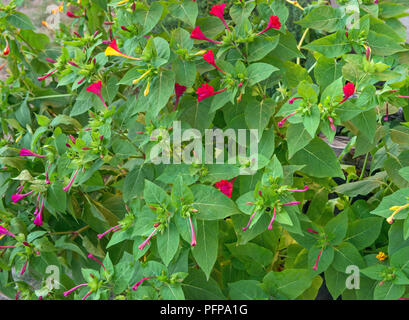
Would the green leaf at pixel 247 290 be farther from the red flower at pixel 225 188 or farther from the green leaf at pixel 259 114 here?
the green leaf at pixel 259 114

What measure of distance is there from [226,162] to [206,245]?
0.21 m

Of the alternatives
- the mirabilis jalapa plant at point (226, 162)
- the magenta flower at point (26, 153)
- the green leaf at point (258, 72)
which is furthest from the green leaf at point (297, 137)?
the magenta flower at point (26, 153)

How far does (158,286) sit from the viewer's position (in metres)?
1.05

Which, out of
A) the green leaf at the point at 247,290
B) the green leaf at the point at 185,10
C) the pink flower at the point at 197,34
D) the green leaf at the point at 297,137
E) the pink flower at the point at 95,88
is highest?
the green leaf at the point at 185,10

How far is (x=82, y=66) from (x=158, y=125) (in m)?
0.25

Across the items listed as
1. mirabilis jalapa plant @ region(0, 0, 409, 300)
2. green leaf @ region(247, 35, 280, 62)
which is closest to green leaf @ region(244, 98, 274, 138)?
mirabilis jalapa plant @ region(0, 0, 409, 300)

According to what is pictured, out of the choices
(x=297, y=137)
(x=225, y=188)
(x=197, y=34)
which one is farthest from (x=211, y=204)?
(x=197, y=34)

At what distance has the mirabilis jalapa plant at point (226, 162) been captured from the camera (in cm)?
101

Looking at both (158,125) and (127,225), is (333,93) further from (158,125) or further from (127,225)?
(127,225)

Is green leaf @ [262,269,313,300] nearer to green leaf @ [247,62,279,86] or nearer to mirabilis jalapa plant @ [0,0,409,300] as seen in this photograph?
mirabilis jalapa plant @ [0,0,409,300]

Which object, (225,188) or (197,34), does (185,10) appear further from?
(225,188)

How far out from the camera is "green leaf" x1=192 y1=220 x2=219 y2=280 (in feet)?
3.38

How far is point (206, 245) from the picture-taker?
3.43 ft

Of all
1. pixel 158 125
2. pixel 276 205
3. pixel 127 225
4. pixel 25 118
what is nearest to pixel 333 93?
pixel 276 205
